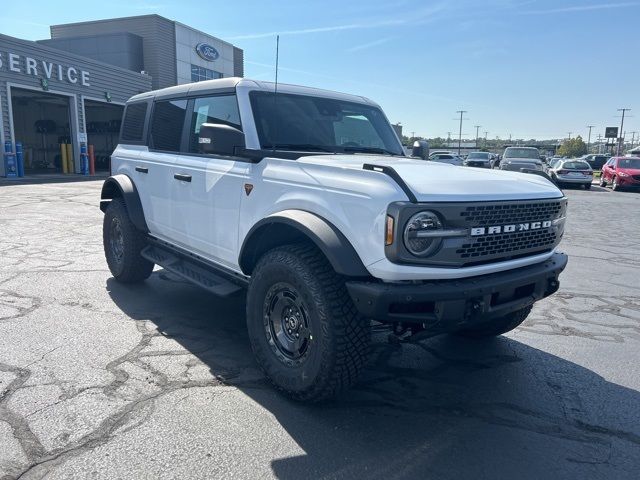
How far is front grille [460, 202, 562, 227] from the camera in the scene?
2850 millimetres

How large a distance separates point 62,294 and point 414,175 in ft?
13.5

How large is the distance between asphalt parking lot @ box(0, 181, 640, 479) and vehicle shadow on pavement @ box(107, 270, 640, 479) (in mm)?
11

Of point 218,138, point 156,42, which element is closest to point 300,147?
point 218,138

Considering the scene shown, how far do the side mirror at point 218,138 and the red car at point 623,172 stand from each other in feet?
77.3

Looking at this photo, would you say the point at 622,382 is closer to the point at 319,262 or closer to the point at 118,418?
the point at 319,262

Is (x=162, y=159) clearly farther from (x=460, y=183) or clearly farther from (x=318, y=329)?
(x=460, y=183)

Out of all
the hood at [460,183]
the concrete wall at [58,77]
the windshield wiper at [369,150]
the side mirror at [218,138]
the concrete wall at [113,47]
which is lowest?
the hood at [460,183]

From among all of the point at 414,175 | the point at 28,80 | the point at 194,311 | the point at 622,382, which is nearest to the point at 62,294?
the point at 194,311

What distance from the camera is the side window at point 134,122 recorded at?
5508 mm

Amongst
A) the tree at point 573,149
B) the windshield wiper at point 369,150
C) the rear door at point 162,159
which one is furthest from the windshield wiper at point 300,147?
the tree at point 573,149

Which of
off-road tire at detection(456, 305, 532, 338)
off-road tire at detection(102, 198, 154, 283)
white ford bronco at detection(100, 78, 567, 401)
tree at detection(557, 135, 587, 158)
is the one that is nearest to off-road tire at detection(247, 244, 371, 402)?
white ford bronco at detection(100, 78, 567, 401)

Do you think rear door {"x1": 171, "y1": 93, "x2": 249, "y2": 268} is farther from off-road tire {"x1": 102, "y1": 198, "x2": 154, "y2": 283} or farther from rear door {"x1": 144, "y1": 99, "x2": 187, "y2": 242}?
off-road tire {"x1": 102, "y1": 198, "x2": 154, "y2": 283}

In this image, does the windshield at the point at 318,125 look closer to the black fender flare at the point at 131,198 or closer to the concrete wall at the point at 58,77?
the black fender flare at the point at 131,198

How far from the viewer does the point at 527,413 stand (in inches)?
124
